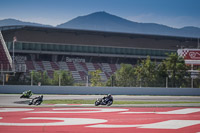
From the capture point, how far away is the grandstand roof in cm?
6209

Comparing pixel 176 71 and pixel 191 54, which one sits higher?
pixel 191 54

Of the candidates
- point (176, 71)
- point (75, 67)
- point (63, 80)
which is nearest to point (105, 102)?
point (63, 80)

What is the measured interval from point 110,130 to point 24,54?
164 feet

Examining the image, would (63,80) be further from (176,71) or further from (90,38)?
(90,38)

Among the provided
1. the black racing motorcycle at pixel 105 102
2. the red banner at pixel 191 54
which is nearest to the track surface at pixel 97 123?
the black racing motorcycle at pixel 105 102

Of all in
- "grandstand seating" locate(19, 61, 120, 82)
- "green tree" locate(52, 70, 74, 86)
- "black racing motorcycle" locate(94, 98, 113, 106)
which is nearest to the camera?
"black racing motorcycle" locate(94, 98, 113, 106)

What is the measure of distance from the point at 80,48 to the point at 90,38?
410 cm

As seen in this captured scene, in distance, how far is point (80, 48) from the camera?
212ft

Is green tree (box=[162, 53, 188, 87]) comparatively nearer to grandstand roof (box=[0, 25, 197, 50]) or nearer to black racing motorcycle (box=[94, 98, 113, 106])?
grandstand roof (box=[0, 25, 197, 50])

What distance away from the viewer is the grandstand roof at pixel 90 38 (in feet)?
204

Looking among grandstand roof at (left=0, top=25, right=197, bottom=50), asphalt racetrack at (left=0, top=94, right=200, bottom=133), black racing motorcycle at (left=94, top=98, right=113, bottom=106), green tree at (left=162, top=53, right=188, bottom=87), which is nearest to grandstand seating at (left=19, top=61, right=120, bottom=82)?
grandstand roof at (left=0, top=25, right=197, bottom=50)

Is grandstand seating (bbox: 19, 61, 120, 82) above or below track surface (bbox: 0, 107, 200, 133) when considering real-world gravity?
above

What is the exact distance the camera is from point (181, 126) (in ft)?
46.8

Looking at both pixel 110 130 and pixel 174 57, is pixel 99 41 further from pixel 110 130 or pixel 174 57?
pixel 110 130
